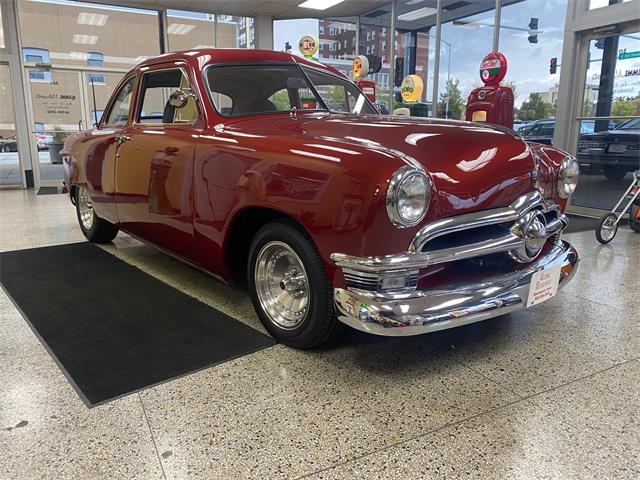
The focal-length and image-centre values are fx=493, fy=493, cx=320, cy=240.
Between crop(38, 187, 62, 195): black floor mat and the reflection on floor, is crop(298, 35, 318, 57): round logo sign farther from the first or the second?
the reflection on floor

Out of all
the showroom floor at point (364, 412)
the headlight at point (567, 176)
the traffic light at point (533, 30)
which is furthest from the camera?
the traffic light at point (533, 30)

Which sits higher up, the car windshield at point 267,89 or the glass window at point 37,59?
the glass window at point 37,59

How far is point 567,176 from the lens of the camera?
2725 millimetres

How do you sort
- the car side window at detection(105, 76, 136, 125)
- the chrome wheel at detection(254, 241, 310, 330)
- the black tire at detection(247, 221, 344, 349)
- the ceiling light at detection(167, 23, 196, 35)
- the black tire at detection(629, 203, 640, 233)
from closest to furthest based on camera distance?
the black tire at detection(247, 221, 344, 349), the chrome wheel at detection(254, 241, 310, 330), the car side window at detection(105, 76, 136, 125), the black tire at detection(629, 203, 640, 233), the ceiling light at detection(167, 23, 196, 35)

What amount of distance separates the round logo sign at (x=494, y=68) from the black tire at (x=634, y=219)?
2.21m

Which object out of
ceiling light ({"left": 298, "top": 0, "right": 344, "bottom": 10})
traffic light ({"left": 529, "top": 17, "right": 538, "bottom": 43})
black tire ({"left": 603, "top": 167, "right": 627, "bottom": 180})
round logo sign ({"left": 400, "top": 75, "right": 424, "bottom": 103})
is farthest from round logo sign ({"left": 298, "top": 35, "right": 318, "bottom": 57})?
black tire ({"left": 603, "top": 167, "right": 627, "bottom": 180})

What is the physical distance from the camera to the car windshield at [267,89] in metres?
3.02

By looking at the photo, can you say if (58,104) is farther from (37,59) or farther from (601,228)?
(601,228)

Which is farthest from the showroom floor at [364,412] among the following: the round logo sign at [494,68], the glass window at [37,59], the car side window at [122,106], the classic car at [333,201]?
the glass window at [37,59]

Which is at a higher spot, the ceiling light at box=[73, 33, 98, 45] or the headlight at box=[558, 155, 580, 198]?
the ceiling light at box=[73, 33, 98, 45]

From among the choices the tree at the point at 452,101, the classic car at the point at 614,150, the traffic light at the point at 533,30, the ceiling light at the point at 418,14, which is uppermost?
the ceiling light at the point at 418,14

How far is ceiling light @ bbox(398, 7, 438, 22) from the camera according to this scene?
9.25 m

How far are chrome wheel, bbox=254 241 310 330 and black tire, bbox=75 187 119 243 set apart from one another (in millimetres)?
2436

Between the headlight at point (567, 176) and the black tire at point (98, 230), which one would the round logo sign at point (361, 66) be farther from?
the headlight at point (567, 176)
